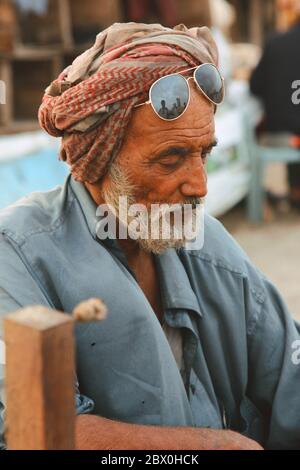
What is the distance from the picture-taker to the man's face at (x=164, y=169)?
1.99m

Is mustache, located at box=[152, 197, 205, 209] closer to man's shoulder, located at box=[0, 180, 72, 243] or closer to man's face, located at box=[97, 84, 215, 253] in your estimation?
man's face, located at box=[97, 84, 215, 253]

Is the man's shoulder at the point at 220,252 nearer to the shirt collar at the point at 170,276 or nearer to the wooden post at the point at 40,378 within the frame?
the shirt collar at the point at 170,276

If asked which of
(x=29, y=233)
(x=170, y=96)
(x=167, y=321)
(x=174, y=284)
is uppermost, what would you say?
(x=170, y=96)

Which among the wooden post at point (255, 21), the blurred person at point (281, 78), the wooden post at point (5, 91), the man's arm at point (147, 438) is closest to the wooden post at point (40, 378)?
the man's arm at point (147, 438)

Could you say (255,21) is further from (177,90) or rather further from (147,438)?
(147,438)

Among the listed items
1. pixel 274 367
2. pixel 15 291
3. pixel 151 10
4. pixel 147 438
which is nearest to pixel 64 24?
pixel 151 10

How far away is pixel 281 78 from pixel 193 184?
643 cm

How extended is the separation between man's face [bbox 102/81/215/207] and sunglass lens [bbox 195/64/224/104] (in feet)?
0.07

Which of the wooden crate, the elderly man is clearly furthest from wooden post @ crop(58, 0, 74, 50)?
the elderly man

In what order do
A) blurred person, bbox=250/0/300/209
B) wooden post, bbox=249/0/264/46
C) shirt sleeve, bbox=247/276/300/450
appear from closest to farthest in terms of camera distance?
shirt sleeve, bbox=247/276/300/450, blurred person, bbox=250/0/300/209, wooden post, bbox=249/0/264/46

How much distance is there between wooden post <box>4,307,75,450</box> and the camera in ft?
3.42

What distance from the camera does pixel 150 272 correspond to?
7.20 feet

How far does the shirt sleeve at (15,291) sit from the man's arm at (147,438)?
0.23 feet
